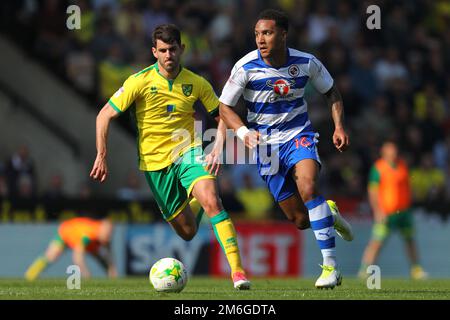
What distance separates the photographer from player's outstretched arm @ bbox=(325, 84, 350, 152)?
11.0m

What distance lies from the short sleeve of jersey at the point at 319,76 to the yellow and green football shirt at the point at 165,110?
1184 millimetres

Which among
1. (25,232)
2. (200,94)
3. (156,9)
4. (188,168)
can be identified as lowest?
(25,232)

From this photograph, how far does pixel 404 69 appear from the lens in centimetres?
2377

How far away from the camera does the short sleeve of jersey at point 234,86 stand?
11180mm

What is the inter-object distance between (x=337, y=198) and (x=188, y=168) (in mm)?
9006

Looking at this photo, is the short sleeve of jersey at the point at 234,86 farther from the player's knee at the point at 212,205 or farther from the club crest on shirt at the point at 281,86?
the player's knee at the point at 212,205

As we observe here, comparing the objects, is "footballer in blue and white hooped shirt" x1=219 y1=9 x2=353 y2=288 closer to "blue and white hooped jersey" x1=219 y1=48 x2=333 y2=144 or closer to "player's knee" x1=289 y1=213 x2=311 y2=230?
"blue and white hooped jersey" x1=219 y1=48 x2=333 y2=144

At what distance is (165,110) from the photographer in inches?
466

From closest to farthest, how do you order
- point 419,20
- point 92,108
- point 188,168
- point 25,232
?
point 188,168
point 25,232
point 92,108
point 419,20

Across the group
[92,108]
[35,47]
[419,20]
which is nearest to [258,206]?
[92,108]

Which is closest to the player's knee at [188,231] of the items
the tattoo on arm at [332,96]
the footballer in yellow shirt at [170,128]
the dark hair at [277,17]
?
the footballer in yellow shirt at [170,128]

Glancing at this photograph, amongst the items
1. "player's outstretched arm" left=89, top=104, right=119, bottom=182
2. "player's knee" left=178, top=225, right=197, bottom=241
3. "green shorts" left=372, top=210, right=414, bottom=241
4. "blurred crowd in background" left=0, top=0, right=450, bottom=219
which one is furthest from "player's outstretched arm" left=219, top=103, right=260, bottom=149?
"blurred crowd in background" left=0, top=0, right=450, bottom=219
